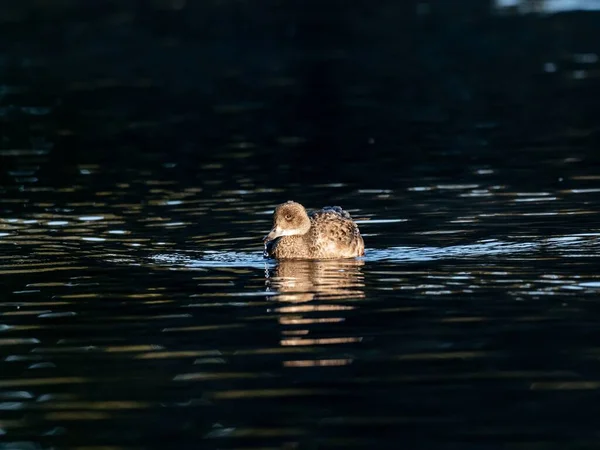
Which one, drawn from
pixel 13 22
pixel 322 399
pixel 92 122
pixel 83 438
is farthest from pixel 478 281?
pixel 13 22

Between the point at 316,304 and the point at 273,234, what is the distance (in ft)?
11.1

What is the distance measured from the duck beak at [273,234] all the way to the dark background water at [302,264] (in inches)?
14.6

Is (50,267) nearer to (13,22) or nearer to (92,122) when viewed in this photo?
(92,122)

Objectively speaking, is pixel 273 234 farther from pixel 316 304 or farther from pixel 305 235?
pixel 316 304

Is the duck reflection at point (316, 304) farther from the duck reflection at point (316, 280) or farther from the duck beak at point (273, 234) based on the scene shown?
the duck beak at point (273, 234)

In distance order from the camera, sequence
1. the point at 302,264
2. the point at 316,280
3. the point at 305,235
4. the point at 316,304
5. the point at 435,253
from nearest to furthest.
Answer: the point at 316,304, the point at 316,280, the point at 435,253, the point at 302,264, the point at 305,235

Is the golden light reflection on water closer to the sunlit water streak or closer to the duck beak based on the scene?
the sunlit water streak

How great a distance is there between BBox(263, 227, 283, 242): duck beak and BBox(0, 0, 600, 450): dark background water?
0.37m

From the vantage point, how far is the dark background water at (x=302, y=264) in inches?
531

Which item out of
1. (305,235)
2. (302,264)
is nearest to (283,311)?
(302,264)

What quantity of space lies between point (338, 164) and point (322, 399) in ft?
55.5

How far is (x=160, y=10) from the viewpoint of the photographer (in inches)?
2869

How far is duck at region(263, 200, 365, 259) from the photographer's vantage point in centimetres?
2077

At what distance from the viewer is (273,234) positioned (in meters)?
20.9
